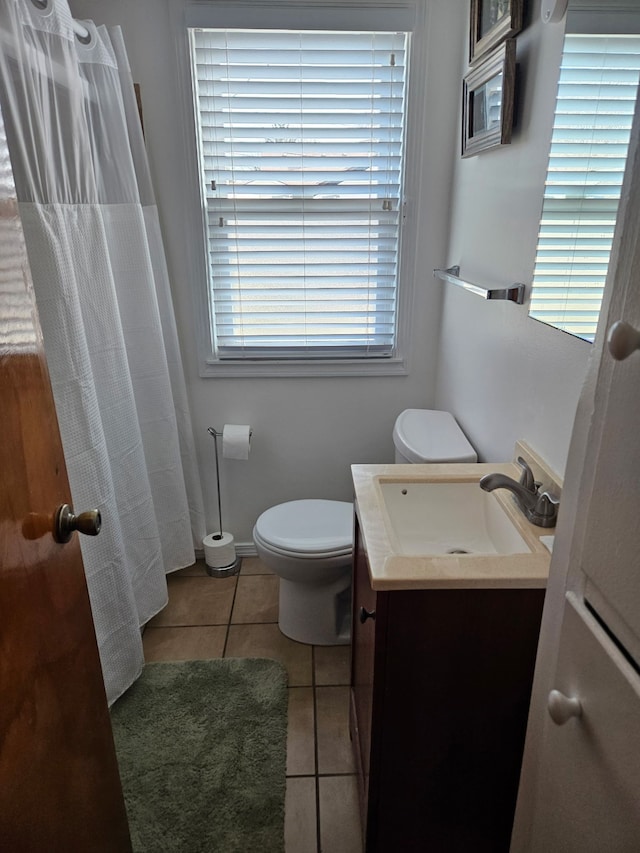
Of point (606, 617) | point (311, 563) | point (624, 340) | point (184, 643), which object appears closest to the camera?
point (624, 340)

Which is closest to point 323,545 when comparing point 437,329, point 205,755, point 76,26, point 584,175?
point 205,755

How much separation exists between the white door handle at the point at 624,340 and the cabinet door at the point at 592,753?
29 centimetres

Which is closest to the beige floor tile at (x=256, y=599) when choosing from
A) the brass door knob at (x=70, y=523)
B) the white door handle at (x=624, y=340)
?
the brass door knob at (x=70, y=523)

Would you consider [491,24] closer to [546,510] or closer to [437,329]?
[437,329]

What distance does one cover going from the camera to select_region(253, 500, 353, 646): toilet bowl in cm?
190

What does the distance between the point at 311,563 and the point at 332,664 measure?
0.42 metres

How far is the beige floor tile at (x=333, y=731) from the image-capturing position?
1.66 m

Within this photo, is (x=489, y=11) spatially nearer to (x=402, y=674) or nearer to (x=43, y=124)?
(x=43, y=124)

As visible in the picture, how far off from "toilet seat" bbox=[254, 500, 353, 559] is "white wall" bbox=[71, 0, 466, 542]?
38 cm

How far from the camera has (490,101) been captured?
1.59 metres

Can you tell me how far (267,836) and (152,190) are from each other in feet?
6.90

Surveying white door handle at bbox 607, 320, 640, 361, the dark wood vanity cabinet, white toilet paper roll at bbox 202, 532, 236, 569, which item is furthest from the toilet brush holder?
white door handle at bbox 607, 320, 640, 361

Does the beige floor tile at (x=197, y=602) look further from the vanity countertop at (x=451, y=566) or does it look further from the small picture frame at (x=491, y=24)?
the small picture frame at (x=491, y=24)

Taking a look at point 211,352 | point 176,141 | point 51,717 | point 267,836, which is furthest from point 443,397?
point 51,717
